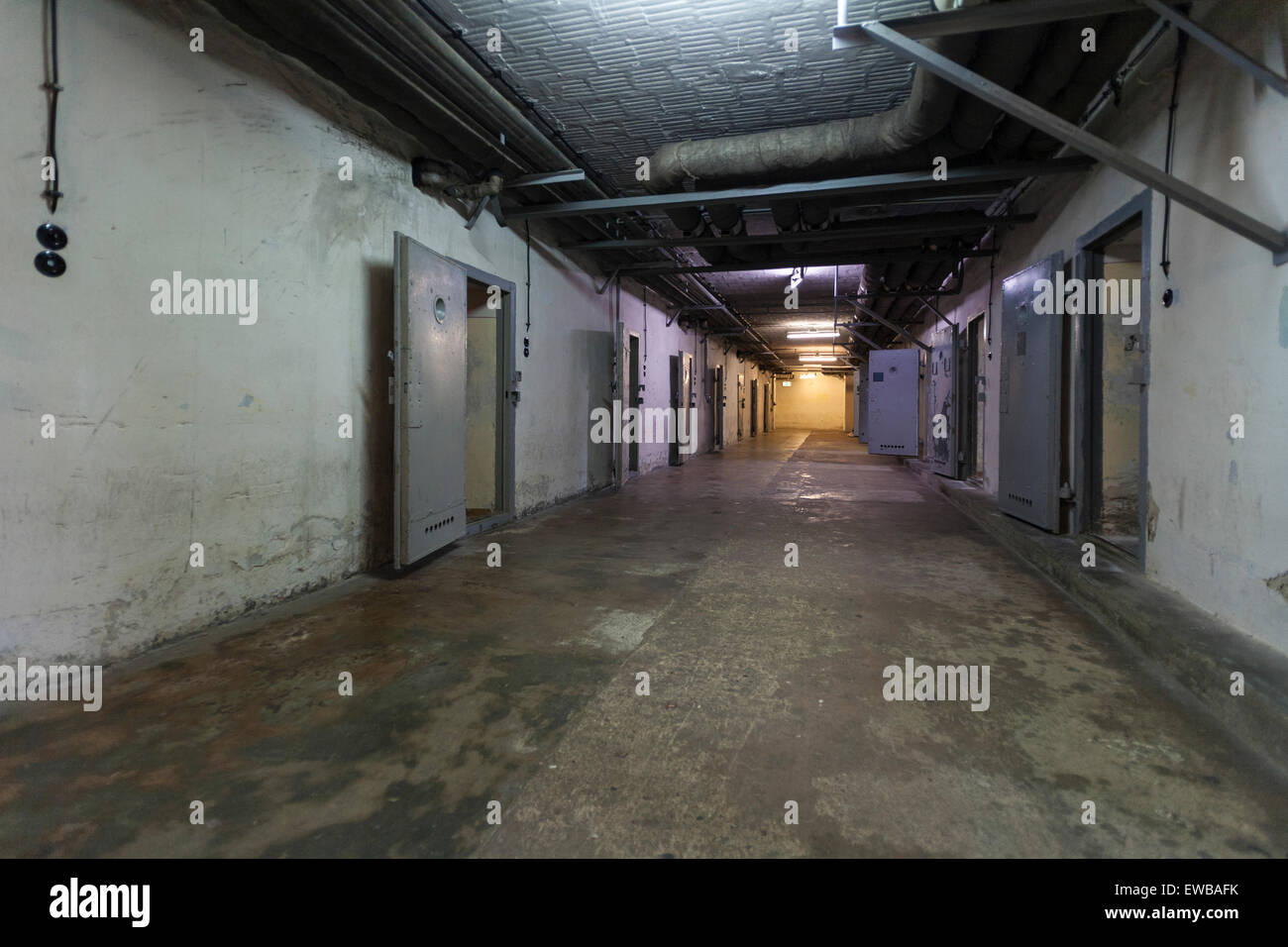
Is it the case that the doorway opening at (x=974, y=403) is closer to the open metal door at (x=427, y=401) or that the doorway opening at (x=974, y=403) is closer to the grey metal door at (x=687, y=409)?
the grey metal door at (x=687, y=409)

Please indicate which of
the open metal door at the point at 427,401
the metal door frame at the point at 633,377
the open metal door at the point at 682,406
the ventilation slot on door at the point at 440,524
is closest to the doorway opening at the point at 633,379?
the metal door frame at the point at 633,377

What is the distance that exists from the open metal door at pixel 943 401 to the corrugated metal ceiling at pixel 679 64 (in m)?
5.21

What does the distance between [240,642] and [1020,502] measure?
5204mm

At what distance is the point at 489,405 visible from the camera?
5602 millimetres

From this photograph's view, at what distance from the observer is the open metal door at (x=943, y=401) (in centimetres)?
826

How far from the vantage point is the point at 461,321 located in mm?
4320

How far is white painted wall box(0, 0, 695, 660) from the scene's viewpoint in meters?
2.20

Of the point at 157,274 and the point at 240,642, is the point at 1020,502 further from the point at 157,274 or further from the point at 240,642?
the point at 157,274

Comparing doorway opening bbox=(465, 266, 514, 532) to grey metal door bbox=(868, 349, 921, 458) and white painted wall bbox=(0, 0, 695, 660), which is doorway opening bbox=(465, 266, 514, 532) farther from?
grey metal door bbox=(868, 349, 921, 458)

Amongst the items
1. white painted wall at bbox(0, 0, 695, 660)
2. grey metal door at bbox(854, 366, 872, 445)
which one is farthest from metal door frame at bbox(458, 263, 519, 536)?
grey metal door at bbox(854, 366, 872, 445)

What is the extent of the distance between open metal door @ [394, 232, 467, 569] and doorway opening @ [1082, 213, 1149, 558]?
169 inches

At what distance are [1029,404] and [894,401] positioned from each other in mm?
6110
